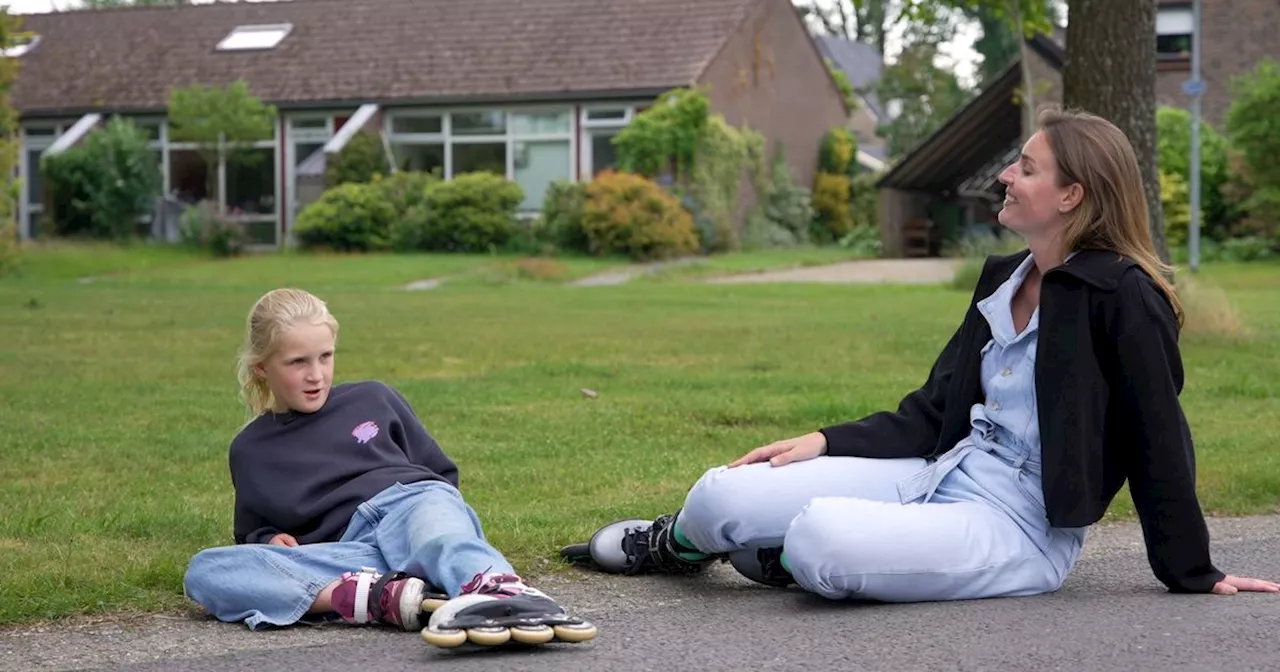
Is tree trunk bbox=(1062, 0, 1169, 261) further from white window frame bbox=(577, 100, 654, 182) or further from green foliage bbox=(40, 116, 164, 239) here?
green foliage bbox=(40, 116, 164, 239)

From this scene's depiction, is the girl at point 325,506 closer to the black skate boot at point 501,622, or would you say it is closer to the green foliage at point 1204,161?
the black skate boot at point 501,622

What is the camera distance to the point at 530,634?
4258 mm

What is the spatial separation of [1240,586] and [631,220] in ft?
91.8

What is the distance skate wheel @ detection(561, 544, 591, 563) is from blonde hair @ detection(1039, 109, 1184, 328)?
1.83 m

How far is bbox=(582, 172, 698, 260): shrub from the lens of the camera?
3284 cm

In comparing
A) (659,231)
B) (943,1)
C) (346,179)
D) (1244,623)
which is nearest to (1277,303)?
(943,1)

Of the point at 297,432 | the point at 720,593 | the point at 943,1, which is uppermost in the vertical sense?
the point at 943,1

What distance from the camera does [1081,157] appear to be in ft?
16.0

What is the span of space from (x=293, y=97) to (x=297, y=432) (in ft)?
118

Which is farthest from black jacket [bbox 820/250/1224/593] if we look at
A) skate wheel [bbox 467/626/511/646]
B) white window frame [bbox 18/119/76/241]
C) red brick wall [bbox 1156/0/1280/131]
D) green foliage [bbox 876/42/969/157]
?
green foliage [bbox 876/42/969/157]

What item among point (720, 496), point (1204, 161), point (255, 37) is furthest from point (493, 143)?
point (720, 496)

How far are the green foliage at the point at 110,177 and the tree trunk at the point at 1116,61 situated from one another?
96.3 feet

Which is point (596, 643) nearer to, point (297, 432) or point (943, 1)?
point (297, 432)

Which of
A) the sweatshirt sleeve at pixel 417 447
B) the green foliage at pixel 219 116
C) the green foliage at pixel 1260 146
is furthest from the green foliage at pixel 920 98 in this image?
the sweatshirt sleeve at pixel 417 447
